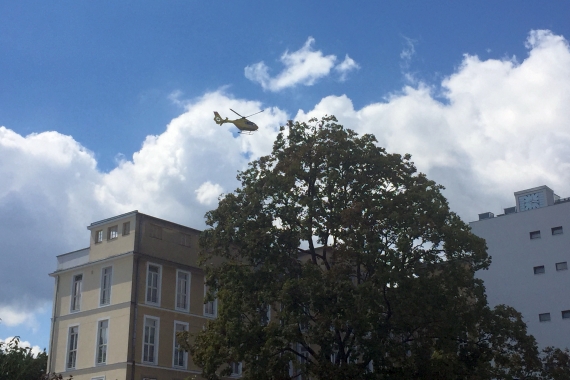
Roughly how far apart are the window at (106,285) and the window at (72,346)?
8.32 feet

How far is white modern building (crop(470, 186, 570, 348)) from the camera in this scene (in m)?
55.0

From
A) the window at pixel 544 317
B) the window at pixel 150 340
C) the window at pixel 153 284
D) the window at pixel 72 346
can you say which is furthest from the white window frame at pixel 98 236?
the window at pixel 544 317

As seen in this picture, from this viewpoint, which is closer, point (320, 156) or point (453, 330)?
point (453, 330)

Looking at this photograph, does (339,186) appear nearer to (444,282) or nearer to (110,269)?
(444,282)

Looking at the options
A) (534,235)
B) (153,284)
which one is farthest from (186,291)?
(534,235)

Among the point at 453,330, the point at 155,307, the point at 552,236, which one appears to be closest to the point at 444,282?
the point at 453,330

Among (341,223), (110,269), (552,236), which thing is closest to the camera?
(341,223)

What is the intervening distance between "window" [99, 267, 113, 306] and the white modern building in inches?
1206

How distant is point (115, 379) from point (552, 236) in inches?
1371

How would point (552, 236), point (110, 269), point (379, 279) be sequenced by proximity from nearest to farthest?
1. point (379, 279)
2. point (110, 269)
3. point (552, 236)

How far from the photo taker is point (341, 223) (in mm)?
30688

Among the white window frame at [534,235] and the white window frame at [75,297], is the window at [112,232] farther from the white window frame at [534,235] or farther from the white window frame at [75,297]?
the white window frame at [534,235]

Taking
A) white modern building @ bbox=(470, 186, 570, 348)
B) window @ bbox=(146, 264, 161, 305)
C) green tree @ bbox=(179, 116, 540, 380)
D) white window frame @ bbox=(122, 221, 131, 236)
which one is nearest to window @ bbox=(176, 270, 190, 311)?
window @ bbox=(146, 264, 161, 305)

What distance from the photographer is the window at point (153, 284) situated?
43094mm
